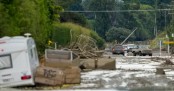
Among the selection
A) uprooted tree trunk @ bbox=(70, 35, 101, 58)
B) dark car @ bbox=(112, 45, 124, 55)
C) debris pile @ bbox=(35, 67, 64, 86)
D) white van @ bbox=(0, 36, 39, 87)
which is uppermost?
white van @ bbox=(0, 36, 39, 87)

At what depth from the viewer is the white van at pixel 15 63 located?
2706 centimetres

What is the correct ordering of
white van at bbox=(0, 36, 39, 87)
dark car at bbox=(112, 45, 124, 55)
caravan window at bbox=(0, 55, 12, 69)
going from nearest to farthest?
white van at bbox=(0, 36, 39, 87)
caravan window at bbox=(0, 55, 12, 69)
dark car at bbox=(112, 45, 124, 55)

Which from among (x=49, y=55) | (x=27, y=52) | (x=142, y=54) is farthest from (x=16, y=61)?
(x=142, y=54)

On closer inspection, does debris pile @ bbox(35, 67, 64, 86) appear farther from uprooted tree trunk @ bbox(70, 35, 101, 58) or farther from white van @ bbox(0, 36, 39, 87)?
uprooted tree trunk @ bbox(70, 35, 101, 58)

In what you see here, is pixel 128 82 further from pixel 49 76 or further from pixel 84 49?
pixel 84 49

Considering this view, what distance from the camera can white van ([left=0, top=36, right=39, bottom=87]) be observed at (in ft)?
88.8

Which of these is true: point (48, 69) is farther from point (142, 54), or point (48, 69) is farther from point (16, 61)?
point (142, 54)

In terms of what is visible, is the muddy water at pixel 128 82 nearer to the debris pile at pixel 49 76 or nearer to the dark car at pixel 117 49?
the debris pile at pixel 49 76

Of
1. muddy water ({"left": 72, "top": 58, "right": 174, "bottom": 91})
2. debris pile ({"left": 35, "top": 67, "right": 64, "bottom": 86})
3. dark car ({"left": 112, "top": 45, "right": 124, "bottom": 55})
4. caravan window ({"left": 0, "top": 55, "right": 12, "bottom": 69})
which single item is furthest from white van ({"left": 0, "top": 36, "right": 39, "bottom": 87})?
dark car ({"left": 112, "top": 45, "right": 124, "bottom": 55})

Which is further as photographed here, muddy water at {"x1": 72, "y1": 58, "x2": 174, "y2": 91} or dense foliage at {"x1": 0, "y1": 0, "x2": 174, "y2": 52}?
dense foliage at {"x1": 0, "y1": 0, "x2": 174, "y2": 52}

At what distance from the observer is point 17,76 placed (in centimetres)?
2720

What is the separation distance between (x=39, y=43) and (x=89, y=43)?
730 cm

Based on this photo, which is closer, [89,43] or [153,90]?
[153,90]

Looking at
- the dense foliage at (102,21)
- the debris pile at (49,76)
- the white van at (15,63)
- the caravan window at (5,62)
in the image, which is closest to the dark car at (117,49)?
the dense foliage at (102,21)
